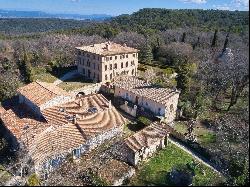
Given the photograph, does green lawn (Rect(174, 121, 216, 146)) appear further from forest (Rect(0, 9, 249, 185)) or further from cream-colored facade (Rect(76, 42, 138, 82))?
cream-colored facade (Rect(76, 42, 138, 82))

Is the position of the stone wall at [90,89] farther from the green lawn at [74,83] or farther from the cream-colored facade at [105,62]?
the cream-colored facade at [105,62]

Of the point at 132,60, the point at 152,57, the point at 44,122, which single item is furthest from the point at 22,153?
the point at 152,57

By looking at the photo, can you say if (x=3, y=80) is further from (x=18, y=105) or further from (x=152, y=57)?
(x=152, y=57)

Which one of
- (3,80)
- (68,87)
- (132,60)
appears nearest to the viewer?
(3,80)

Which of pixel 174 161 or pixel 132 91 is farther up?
pixel 132 91

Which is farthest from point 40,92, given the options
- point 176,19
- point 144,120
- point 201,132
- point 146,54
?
point 176,19

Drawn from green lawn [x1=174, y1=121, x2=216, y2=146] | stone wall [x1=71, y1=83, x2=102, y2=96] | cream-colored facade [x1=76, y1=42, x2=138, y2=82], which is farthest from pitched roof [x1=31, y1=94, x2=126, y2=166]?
cream-colored facade [x1=76, y1=42, x2=138, y2=82]

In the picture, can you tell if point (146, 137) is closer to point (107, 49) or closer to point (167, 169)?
point (167, 169)
